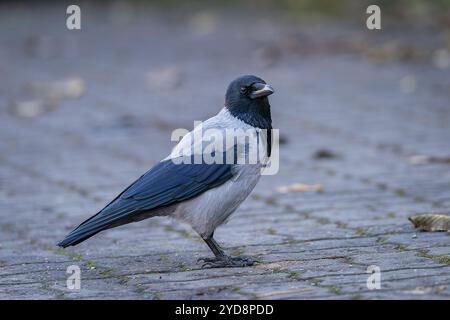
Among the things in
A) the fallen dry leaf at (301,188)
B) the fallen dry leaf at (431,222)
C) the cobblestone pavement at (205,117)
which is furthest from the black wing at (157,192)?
the fallen dry leaf at (301,188)

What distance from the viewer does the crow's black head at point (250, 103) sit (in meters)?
5.66

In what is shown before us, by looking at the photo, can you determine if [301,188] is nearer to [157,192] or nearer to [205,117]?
[157,192]

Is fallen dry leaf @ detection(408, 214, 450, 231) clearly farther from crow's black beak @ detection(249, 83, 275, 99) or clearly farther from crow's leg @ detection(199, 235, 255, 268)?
crow's black beak @ detection(249, 83, 275, 99)

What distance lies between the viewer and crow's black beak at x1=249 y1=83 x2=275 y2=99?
561 cm

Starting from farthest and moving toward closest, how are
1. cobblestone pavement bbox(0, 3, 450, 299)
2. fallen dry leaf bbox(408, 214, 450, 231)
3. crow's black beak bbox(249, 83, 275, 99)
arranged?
fallen dry leaf bbox(408, 214, 450, 231) < crow's black beak bbox(249, 83, 275, 99) < cobblestone pavement bbox(0, 3, 450, 299)

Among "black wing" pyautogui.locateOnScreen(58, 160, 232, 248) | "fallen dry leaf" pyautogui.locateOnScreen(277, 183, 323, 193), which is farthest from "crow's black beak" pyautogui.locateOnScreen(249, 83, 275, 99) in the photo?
"fallen dry leaf" pyautogui.locateOnScreen(277, 183, 323, 193)

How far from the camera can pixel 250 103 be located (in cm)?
568

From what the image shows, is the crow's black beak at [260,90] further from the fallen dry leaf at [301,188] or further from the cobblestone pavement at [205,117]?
the fallen dry leaf at [301,188]

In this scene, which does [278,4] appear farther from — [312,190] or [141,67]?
[312,190]

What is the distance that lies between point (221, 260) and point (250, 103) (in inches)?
34.0

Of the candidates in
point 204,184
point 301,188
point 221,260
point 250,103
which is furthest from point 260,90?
point 301,188

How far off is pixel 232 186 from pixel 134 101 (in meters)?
6.52

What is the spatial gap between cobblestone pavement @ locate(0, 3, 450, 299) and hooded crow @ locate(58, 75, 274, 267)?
0.27m

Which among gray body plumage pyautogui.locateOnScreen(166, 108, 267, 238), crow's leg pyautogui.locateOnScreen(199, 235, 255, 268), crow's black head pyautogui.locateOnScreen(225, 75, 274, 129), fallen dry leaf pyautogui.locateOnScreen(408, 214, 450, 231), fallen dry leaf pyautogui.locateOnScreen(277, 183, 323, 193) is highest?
crow's black head pyautogui.locateOnScreen(225, 75, 274, 129)
